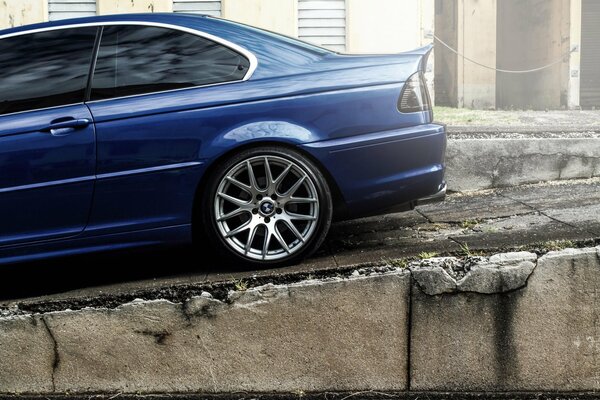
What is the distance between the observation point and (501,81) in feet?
76.5

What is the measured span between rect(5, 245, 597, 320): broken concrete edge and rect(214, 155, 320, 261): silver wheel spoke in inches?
9.5

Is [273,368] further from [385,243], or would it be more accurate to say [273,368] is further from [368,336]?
[385,243]

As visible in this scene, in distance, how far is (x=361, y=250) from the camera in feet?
16.5

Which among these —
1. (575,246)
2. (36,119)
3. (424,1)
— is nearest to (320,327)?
(575,246)

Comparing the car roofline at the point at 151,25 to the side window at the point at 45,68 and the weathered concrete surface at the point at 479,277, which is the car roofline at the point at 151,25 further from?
the weathered concrete surface at the point at 479,277

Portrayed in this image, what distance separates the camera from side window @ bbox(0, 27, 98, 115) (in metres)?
4.66

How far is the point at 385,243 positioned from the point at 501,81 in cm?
1923

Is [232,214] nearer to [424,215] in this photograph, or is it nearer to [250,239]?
[250,239]

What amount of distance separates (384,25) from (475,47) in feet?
26.3

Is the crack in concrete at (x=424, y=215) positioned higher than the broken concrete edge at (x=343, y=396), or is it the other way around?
the crack in concrete at (x=424, y=215)

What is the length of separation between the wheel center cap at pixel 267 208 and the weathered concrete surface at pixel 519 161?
302 cm

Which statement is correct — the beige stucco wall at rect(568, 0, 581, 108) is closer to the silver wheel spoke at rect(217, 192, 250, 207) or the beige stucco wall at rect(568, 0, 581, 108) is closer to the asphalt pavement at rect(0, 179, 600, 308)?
the asphalt pavement at rect(0, 179, 600, 308)

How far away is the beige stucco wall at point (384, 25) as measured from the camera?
498 inches

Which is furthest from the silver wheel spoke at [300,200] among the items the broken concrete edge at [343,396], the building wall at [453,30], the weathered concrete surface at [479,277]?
the building wall at [453,30]
